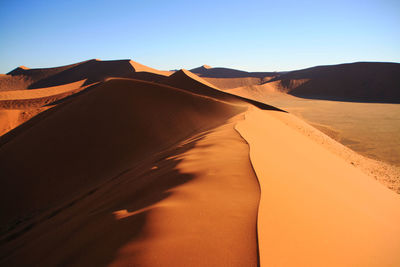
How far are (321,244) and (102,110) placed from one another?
29.7 feet

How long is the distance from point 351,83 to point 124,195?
49.2 metres

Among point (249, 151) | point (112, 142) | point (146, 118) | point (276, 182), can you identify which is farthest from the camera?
point (146, 118)

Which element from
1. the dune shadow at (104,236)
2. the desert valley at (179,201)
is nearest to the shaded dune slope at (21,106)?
the desert valley at (179,201)

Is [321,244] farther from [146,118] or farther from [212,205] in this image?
[146,118]

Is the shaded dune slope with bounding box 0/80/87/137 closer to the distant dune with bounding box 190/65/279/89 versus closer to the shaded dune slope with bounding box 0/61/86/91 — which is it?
the shaded dune slope with bounding box 0/61/86/91

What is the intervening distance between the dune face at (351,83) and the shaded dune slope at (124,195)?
38412 mm

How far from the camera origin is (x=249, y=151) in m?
3.51

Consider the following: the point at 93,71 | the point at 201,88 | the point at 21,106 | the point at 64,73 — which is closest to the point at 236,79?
the point at 93,71

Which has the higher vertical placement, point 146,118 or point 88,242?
point 146,118

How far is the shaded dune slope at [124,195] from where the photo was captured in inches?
61.9

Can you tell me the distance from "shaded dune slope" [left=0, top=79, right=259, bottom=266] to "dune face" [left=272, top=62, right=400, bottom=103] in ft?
126

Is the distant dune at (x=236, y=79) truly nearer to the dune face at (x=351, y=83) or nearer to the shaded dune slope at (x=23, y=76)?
the dune face at (x=351, y=83)

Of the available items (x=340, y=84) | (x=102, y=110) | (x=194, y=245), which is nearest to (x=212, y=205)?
(x=194, y=245)

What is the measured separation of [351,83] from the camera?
133 ft
